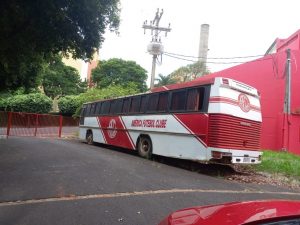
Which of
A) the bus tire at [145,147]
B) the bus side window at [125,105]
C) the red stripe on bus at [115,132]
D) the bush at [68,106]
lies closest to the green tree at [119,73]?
the bush at [68,106]

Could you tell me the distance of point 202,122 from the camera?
12.6 meters

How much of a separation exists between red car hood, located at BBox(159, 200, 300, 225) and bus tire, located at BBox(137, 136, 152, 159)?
1186 cm

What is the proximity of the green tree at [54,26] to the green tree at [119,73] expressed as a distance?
46.9 meters

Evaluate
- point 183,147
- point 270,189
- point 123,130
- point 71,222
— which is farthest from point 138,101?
point 71,222

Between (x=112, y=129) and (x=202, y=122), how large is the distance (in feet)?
24.0

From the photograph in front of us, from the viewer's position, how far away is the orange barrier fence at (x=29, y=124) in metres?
24.3

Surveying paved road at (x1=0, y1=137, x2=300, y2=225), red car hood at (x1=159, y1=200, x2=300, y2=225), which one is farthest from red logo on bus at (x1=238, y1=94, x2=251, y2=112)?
red car hood at (x1=159, y1=200, x2=300, y2=225)

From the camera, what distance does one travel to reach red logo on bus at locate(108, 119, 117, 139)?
1892 cm

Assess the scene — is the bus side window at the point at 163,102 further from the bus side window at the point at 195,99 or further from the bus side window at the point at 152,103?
the bus side window at the point at 195,99

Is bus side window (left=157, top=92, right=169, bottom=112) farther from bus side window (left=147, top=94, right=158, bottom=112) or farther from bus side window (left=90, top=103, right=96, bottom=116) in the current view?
bus side window (left=90, top=103, right=96, bottom=116)

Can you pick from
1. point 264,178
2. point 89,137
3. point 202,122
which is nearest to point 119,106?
point 89,137

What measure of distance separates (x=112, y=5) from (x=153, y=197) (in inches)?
214

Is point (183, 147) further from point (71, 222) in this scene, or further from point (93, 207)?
point (71, 222)

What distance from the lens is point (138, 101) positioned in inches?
667
